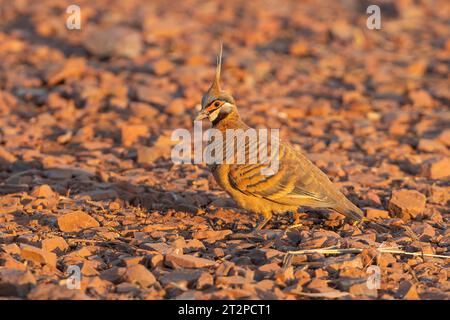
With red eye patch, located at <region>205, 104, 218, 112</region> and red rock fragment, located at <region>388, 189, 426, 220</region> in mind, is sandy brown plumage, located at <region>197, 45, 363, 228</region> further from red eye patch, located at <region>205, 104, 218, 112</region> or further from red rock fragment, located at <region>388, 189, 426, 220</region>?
red rock fragment, located at <region>388, 189, 426, 220</region>

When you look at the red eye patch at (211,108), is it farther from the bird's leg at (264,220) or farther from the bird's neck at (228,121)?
the bird's leg at (264,220)

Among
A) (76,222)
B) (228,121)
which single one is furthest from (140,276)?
(228,121)

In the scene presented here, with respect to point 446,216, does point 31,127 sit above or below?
above

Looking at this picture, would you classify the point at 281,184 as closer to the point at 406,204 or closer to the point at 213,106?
the point at 213,106

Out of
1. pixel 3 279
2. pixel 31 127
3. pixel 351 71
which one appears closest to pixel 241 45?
pixel 351 71

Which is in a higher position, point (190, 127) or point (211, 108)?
point (211, 108)
